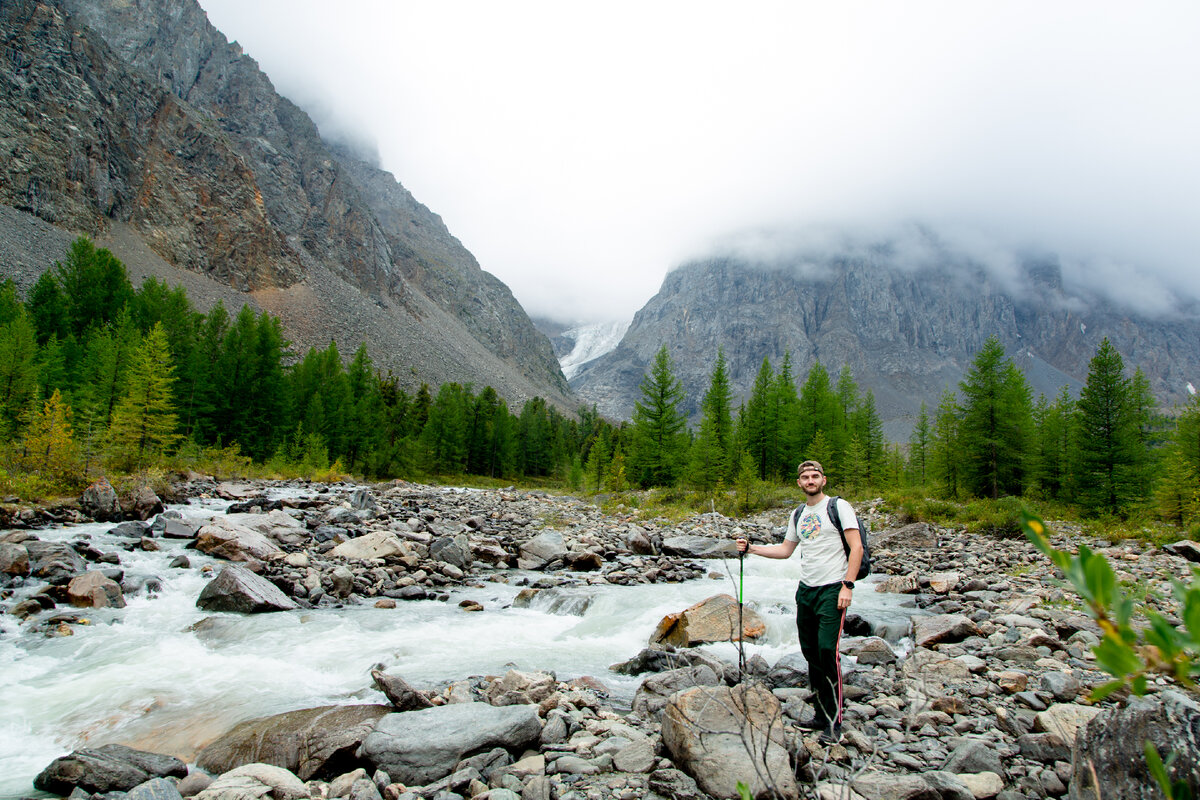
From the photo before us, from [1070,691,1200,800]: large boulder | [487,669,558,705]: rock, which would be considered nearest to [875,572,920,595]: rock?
[487,669,558,705]: rock

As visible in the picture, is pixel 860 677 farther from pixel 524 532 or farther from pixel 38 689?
pixel 524 532

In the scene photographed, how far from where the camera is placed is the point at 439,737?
5219 mm

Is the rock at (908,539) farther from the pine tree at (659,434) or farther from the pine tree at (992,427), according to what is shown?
the pine tree at (659,434)

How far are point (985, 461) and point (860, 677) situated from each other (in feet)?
92.1

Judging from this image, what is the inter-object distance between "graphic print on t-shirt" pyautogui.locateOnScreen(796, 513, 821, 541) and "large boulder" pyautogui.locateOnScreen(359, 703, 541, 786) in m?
3.23

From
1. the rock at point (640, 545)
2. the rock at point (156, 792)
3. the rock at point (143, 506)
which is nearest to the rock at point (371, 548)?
the rock at point (143, 506)

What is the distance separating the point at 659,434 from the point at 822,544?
33.0 meters

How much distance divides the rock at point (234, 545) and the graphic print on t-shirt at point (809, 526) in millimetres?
11218

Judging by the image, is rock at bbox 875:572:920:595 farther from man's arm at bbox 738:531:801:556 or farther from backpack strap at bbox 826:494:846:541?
backpack strap at bbox 826:494:846:541

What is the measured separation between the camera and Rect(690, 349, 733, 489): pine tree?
1351 inches

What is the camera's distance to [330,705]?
259 inches

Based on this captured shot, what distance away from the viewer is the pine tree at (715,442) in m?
34.3

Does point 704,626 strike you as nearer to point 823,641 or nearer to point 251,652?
point 823,641

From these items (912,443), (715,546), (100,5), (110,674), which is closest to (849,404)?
(912,443)
